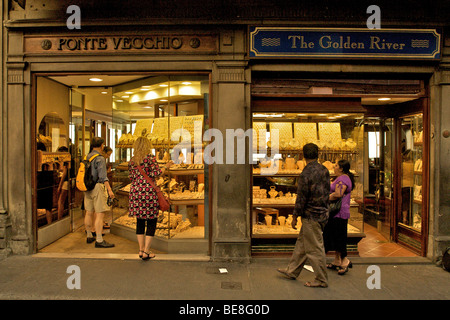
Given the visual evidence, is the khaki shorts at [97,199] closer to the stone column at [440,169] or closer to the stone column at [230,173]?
the stone column at [230,173]

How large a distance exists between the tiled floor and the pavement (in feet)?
1.64

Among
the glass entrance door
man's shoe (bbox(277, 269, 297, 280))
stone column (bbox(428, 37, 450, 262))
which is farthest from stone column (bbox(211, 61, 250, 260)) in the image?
the glass entrance door

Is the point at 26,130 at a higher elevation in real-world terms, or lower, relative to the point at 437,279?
higher

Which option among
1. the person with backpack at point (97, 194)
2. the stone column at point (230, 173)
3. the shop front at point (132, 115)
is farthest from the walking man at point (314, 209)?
the person with backpack at point (97, 194)

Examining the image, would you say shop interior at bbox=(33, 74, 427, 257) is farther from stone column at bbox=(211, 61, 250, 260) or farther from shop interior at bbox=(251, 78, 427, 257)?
stone column at bbox=(211, 61, 250, 260)

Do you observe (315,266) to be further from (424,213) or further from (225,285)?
(424,213)

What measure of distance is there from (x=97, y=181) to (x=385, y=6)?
6.32m

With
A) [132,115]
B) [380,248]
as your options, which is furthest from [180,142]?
[380,248]

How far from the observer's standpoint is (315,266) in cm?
461

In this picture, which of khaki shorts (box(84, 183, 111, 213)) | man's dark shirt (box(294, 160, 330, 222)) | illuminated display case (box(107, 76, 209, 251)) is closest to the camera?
man's dark shirt (box(294, 160, 330, 222))

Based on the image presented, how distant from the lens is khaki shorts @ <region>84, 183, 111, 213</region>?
666 cm

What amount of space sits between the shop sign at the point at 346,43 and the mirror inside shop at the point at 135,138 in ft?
4.28
